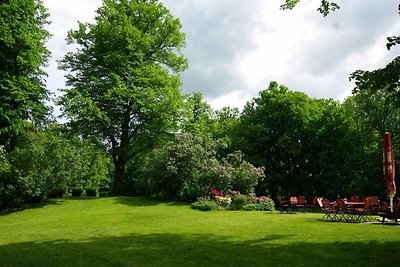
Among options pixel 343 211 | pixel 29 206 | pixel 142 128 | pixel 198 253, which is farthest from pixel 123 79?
pixel 198 253

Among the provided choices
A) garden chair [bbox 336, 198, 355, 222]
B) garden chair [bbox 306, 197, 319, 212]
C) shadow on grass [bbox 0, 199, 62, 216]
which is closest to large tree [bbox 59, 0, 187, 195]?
shadow on grass [bbox 0, 199, 62, 216]

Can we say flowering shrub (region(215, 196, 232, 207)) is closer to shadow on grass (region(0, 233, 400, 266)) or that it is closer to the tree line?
the tree line

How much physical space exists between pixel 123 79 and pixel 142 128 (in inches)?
168

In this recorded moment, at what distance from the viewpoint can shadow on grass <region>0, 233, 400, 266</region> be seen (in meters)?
8.48

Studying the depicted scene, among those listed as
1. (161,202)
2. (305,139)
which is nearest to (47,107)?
(161,202)

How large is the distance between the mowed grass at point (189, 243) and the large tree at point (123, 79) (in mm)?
12518

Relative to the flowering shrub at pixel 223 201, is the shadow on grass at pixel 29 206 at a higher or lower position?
lower

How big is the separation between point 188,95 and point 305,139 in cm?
1550

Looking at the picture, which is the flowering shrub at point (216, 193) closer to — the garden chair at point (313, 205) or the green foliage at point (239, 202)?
the green foliage at point (239, 202)

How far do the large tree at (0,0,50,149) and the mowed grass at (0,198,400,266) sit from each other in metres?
9.45

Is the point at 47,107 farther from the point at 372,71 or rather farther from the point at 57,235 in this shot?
the point at 372,71

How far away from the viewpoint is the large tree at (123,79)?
30094mm

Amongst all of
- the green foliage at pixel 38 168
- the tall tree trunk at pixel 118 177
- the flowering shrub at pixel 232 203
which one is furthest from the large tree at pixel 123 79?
Answer: the flowering shrub at pixel 232 203

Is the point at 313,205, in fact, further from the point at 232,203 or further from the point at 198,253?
the point at 198,253
